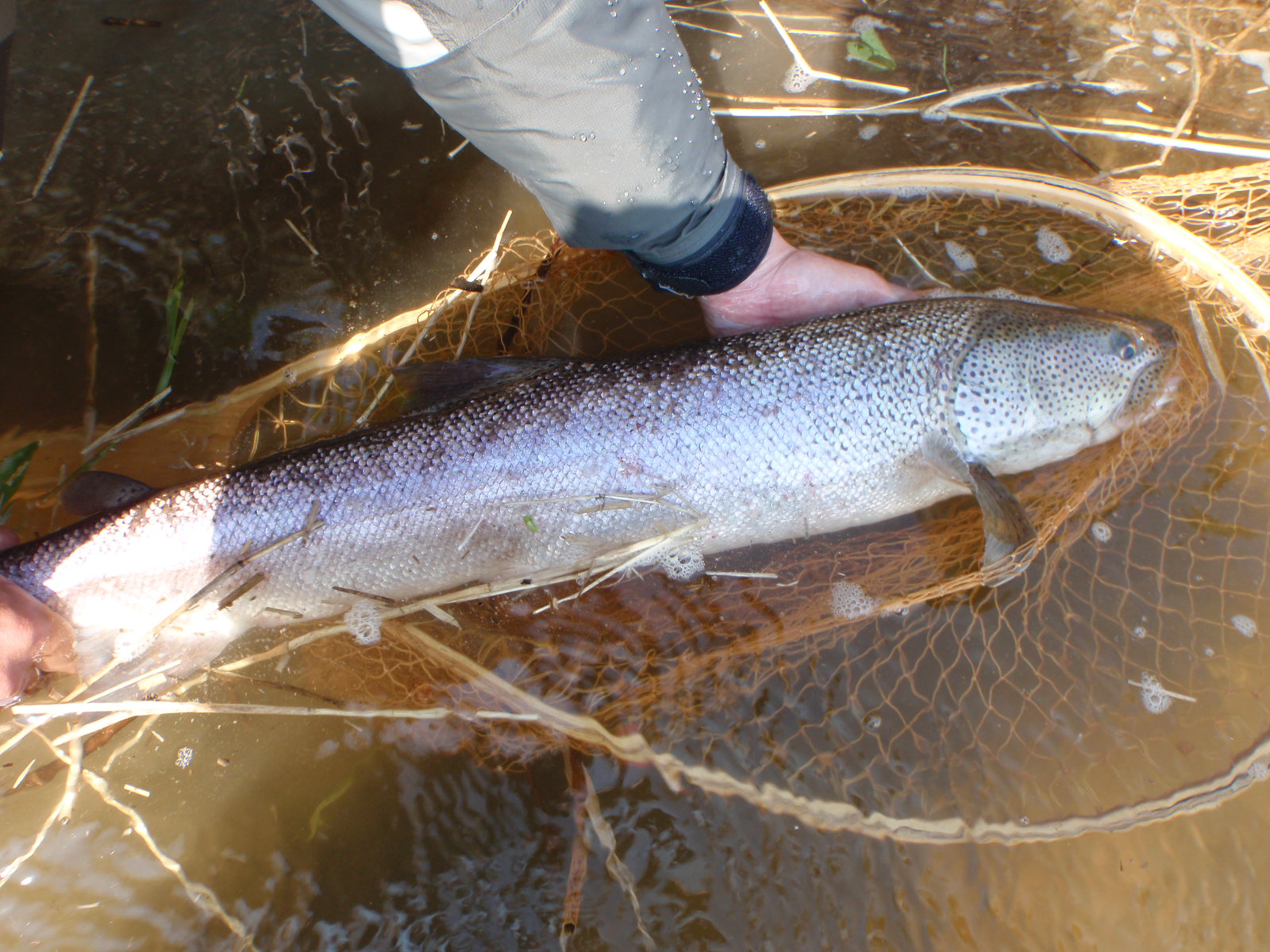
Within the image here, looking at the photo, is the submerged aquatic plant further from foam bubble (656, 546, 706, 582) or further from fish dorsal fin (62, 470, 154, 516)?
foam bubble (656, 546, 706, 582)

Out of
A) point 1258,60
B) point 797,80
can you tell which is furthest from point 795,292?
point 1258,60

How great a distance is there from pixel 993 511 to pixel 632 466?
4.21ft

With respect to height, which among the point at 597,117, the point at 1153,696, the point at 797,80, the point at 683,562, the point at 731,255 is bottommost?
the point at 1153,696

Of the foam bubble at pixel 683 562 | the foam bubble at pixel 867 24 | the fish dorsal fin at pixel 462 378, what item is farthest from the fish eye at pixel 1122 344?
the foam bubble at pixel 867 24

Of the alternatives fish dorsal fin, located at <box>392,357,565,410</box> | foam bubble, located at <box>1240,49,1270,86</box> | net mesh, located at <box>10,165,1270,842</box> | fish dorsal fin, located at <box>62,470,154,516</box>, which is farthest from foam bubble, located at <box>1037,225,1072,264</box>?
fish dorsal fin, located at <box>62,470,154,516</box>

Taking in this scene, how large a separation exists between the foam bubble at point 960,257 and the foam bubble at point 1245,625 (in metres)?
1.84

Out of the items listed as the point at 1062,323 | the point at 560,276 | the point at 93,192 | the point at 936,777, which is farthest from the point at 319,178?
the point at 936,777

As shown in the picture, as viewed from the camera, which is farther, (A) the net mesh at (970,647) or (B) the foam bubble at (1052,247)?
(B) the foam bubble at (1052,247)

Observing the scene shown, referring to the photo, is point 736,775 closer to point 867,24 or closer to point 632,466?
point 632,466

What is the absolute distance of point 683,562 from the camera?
2713 millimetres

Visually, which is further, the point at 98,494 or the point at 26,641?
the point at 98,494

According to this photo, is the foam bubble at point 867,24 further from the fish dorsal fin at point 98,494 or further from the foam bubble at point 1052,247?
the fish dorsal fin at point 98,494

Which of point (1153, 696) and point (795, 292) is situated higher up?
point (795, 292)

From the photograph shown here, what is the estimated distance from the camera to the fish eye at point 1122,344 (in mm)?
2496
